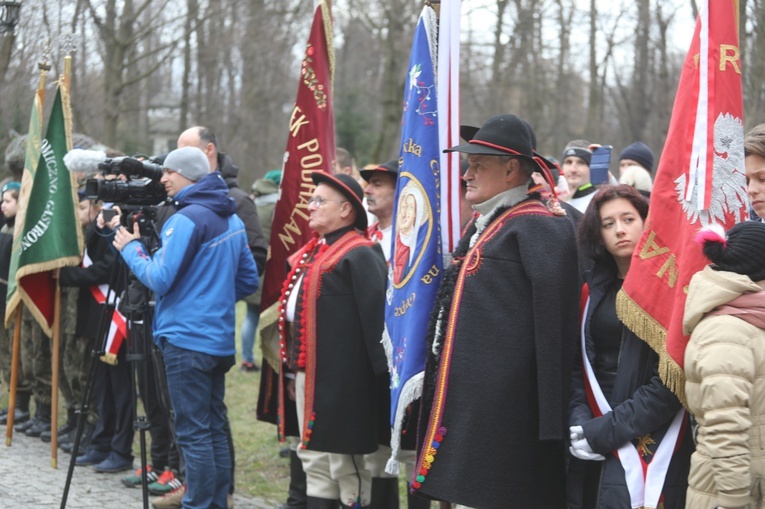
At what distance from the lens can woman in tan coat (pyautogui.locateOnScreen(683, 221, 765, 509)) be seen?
10.4 feet

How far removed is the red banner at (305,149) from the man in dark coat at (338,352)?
88 cm

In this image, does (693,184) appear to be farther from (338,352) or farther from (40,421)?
(40,421)

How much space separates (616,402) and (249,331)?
7.49 metres

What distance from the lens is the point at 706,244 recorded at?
11.3 ft

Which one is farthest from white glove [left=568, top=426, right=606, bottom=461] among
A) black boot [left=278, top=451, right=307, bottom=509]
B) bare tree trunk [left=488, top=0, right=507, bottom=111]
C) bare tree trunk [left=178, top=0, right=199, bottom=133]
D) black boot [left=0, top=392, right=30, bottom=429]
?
bare tree trunk [left=488, top=0, right=507, bottom=111]

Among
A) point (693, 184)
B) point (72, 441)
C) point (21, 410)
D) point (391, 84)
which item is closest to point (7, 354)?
point (21, 410)

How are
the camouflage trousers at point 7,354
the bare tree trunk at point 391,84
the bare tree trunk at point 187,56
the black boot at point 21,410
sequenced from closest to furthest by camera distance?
1. the black boot at point 21,410
2. the camouflage trousers at point 7,354
3. the bare tree trunk at point 187,56
4. the bare tree trunk at point 391,84

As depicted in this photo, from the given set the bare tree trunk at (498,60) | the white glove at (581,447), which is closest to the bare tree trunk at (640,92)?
the bare tree trunk at (498,60)

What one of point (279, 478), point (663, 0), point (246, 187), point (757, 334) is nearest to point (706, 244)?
point (757, 334)

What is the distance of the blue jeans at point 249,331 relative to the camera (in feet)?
35.8

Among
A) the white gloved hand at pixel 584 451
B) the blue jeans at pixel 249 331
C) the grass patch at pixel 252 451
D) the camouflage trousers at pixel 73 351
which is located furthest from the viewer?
the blue jeans at pixel 249 331

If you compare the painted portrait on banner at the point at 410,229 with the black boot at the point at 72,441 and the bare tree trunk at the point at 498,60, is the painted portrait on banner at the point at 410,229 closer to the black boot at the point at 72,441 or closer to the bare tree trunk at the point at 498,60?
the black boot at the point at 72,441

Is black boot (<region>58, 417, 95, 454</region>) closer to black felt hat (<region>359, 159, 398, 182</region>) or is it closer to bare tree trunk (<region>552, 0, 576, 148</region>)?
black felt hat (<region>359, 159, 398, 182</region>)

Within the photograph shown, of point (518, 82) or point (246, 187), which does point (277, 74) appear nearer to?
point (246, 187)
